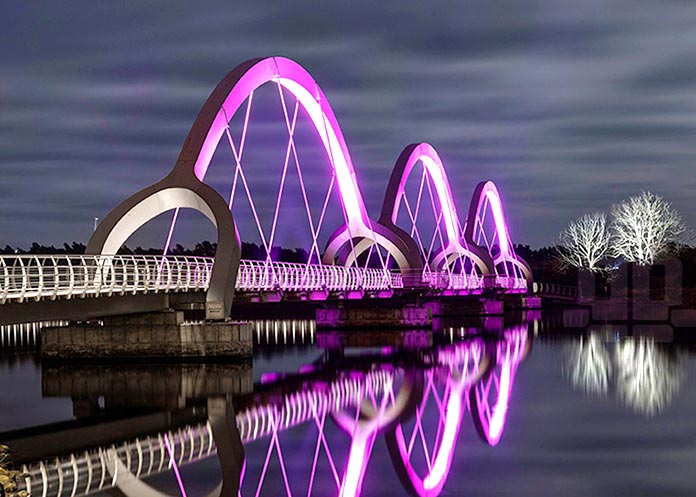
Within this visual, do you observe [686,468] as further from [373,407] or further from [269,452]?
[373,407]

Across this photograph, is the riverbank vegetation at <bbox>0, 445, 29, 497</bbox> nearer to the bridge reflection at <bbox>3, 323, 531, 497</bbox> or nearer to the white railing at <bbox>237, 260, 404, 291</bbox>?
the bridge reflection at <bbox>3, 323, 531, 497</bbox>

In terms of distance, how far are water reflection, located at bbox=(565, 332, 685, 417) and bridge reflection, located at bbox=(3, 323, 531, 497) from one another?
318cm

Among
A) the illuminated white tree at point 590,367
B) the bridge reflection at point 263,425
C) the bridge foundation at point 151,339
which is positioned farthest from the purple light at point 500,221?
the bridge foundation at point 151,339

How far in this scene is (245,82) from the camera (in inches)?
2040

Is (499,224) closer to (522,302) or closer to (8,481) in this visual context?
(522,302)

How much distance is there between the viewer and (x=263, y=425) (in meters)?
31.7

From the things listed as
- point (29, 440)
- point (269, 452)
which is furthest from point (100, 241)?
point (269, 452)

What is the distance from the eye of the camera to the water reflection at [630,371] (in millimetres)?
38250

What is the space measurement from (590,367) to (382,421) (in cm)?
1779

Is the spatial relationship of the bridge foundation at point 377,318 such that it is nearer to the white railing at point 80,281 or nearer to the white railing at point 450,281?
the white railing at point 450,281

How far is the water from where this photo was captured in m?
24.0

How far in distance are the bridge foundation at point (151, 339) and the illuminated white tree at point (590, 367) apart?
41.7 feet

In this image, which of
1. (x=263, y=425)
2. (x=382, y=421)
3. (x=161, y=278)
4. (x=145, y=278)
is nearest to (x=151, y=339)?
(x=145, y=278)

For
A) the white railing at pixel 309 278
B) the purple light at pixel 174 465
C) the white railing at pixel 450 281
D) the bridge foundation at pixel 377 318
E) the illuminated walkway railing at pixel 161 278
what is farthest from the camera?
the white railing at pixel 450 281
